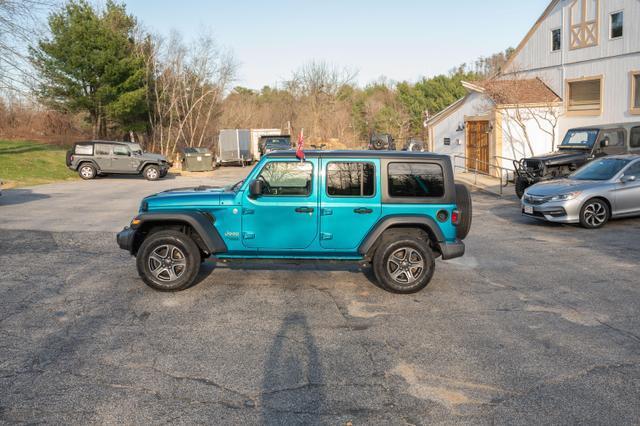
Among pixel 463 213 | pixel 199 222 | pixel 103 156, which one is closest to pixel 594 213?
pixel 463 213

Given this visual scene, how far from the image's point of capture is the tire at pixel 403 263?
718 cm

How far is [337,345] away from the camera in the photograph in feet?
17.9

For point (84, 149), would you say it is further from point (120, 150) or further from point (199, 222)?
point (199, 222)

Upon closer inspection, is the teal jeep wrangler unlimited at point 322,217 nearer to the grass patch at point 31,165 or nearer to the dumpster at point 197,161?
the grass patch at point 31,165

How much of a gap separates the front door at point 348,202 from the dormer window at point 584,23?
22917 mm

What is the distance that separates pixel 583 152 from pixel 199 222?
542 inches

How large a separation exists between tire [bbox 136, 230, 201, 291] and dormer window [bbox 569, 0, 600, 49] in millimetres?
24457

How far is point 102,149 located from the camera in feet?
91.3

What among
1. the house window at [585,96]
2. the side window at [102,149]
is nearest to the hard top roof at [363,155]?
the house window at [585,96]

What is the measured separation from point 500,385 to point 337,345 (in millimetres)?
1553

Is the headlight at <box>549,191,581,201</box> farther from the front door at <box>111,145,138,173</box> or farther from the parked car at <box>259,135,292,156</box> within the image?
the parked car at <box>259,135,292,156</box>

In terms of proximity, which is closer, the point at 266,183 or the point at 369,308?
the point at 369,308

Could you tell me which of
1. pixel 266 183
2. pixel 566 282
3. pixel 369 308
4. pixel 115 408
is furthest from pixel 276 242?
pixel 566 282

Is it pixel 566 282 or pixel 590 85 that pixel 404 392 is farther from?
pixel 590 85
